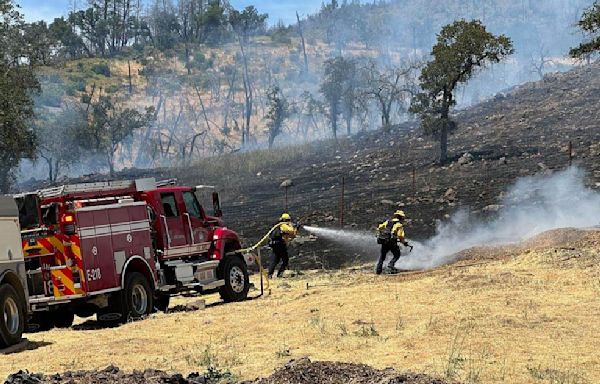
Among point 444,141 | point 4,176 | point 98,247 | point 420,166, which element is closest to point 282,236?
point 98,247

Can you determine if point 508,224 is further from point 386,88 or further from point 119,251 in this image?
point 386,88

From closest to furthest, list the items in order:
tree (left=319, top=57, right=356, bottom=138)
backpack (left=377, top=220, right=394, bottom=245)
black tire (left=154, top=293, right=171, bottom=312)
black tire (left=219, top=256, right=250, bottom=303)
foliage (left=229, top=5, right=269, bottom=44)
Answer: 1. black tire (left=154, top=293, right=171, bottom=312)
2. black tire (left=219, top=256, right=250, bottom=303)
3. backpack (left=377, top=220, right=394, bottom=245)
4. tree (left=319, top=57, right=356, bottom=138)
5. foliage (left=229, top=5, right=269, bottom=44)

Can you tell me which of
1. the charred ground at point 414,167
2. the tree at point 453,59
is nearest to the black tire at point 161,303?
the charred ground at point 414,167

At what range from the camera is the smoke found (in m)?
22.6

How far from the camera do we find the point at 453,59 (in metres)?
43.1

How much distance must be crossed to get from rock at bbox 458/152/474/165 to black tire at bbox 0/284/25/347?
3560 centimetres

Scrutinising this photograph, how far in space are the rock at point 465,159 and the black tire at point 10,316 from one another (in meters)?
Answer: 35.6

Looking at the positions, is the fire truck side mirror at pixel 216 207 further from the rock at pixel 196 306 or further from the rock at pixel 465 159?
the rock at pixel 465 159

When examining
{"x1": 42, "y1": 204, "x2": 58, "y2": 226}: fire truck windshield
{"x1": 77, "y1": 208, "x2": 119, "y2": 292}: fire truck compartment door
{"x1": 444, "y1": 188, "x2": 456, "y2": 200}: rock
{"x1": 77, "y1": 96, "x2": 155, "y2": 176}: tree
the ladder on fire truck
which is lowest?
{"x1": 444, "y1": 188, "x2": 456, "y2": 200}: rock

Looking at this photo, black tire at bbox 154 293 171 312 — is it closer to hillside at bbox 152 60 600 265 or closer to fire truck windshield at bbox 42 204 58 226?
fire truck windshield at bbox 42 204 58 226

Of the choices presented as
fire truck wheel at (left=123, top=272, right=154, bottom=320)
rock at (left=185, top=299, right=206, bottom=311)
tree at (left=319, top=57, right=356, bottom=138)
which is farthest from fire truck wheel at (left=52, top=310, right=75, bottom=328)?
tree at (left=319, top=57, right=356, bottom=138)

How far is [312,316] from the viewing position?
1214cm

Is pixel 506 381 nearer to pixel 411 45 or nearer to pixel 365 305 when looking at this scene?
pixel 365 305

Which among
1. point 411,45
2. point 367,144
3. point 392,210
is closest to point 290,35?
point 411,45
